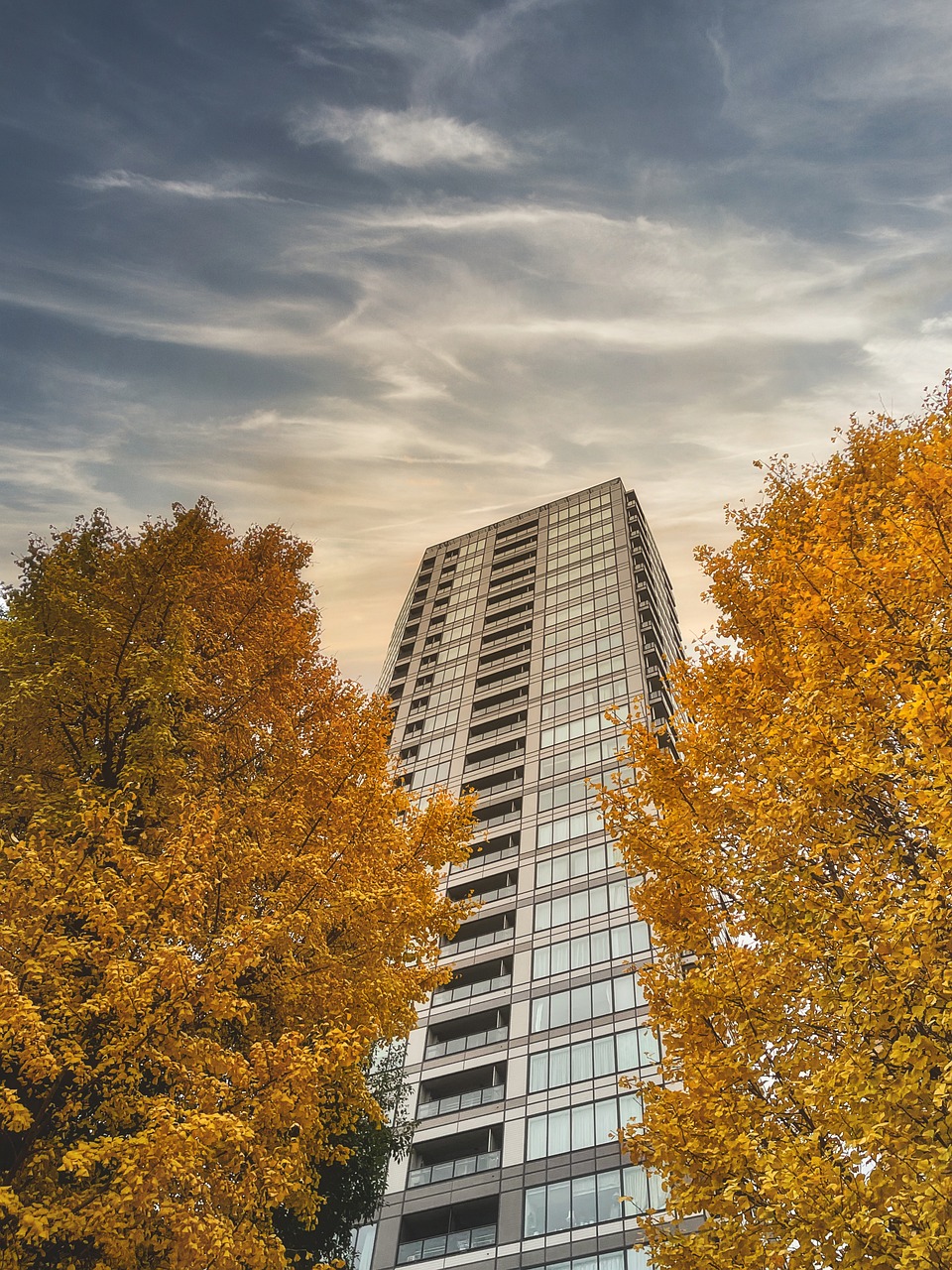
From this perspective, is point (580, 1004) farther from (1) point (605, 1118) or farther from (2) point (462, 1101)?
(2) point (462, 1101)

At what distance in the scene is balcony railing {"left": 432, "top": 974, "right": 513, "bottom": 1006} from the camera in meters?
29.3

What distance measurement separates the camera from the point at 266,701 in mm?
9125

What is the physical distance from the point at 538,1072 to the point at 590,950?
175 inches

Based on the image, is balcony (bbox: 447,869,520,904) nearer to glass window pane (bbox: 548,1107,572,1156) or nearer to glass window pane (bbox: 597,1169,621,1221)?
glass window pane (bbox: 548,1107,572,1156)

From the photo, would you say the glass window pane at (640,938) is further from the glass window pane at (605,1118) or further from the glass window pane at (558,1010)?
the glass window pane at (605,1118)

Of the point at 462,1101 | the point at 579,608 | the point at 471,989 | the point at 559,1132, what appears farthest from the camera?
the point at 579,608

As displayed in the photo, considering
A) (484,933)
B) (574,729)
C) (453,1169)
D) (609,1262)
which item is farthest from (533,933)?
(609,1262)

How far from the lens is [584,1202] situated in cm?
2195

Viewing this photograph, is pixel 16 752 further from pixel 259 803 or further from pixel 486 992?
Result: pixel 486 992

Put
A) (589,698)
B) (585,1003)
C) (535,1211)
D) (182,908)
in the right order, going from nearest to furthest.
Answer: (182,908), (535,1211), (585,1003), (589,698)

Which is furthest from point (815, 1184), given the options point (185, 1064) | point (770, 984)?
point (185, 1064)

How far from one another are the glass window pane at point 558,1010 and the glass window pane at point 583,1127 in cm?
292

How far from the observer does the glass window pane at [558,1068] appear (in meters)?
25.2

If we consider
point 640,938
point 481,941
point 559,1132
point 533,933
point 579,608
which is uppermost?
point 579,608
